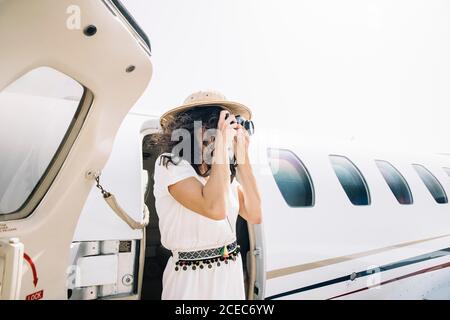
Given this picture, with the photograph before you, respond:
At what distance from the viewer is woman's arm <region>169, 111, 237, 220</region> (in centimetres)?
140

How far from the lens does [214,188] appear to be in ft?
4.63

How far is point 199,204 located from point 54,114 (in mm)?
858

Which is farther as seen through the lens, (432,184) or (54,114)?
(432,184)

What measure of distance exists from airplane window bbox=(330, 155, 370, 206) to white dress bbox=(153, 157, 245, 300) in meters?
2.47

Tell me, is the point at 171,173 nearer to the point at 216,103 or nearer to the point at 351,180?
the point at 216,103

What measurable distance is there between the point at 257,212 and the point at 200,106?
0.74 metres

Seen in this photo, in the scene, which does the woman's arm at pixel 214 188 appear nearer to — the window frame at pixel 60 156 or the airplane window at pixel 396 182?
the window frame at pixel 60 156

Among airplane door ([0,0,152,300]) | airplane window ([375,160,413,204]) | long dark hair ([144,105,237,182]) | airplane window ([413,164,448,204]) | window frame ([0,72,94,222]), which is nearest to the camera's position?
airplane door ([0,0,152,300])

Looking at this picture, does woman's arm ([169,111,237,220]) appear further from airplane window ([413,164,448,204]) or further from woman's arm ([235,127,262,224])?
airplane window ([413,164,448,204])

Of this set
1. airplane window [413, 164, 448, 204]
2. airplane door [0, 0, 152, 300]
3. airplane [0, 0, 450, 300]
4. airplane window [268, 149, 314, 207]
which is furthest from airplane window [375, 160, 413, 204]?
A: airplane door [0, 0, 152, 300]

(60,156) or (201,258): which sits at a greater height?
(60,156)

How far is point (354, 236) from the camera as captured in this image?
3324 mm

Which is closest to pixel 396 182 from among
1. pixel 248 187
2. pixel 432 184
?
pixel 432 184

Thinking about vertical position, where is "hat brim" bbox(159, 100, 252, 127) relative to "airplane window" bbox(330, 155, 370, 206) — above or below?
above
